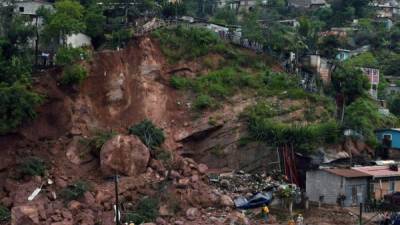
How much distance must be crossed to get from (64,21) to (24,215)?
10.2 metres

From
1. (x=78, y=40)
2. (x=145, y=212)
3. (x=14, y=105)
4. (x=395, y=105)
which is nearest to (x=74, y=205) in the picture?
(x=145, y=212)

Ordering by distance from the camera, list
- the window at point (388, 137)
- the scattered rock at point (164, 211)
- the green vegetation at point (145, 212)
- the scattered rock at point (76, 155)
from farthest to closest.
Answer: the window at point (388, 137) → the scattered rock at point (76, 155) → the scattered rock at point (164, 211) → the green vegetation at point (145, 212)

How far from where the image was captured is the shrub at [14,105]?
3103 centimetres

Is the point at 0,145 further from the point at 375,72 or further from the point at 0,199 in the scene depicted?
the point at 375,72

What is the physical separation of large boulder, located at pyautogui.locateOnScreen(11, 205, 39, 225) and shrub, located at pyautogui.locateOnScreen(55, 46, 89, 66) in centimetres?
770

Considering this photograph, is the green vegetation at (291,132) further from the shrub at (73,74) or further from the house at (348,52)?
the house at (348,52)

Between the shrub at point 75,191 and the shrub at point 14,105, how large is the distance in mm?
3592

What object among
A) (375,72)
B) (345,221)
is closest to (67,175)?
(345,221)

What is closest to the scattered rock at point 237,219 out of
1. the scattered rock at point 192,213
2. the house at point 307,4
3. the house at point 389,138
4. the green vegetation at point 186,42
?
the scattered rock at point 192,213

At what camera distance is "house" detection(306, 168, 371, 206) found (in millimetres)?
31172

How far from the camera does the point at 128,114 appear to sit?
34.9m

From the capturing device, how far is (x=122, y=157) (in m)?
31.2

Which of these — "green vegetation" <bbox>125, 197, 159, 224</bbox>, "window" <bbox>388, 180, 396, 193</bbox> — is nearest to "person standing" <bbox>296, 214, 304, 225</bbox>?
"window" <bbox>388, 180, 396, 193</bbox>

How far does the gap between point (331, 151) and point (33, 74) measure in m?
13.5
